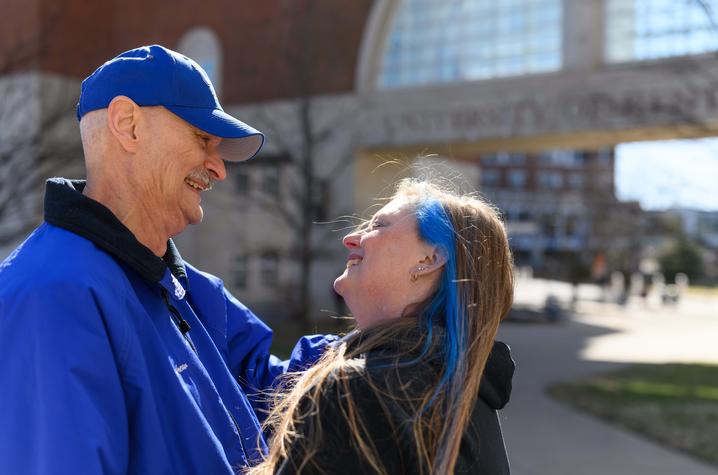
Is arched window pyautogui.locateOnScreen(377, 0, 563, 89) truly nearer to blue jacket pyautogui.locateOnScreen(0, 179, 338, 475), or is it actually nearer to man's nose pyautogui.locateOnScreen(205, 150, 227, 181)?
man's nose pyautogui.locateOnScreen(205, 150, 227, 181)

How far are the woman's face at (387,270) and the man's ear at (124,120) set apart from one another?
2.06ft

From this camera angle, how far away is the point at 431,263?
1.79 metres

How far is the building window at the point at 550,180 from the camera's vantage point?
80.2 m

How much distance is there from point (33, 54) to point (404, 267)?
10167mm

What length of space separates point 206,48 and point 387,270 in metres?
21.6

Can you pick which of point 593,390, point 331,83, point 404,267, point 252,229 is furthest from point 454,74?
point 404,267

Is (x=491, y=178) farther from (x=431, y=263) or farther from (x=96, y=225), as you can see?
(x=96, y=225)

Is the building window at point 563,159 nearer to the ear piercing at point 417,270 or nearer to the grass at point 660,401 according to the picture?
the grass at point 660,401

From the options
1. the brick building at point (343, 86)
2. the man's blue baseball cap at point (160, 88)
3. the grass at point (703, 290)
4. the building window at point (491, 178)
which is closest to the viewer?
the man's blue baseball cap at point (160, 88)

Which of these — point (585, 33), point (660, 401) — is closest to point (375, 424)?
point (660, 401)

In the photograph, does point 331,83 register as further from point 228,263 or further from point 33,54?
point 33,54

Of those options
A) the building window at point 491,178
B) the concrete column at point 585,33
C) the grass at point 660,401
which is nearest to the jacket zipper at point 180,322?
the grass at point 660,401

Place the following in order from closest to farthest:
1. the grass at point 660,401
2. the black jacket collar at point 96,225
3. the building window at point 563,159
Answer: the black jacket collar at point 96,225 < the grass at point 660,401 < the building window at point 563,159

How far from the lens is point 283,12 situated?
19.6 m
